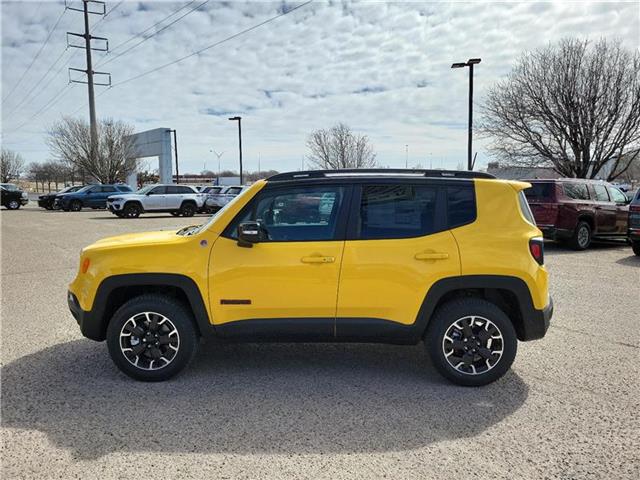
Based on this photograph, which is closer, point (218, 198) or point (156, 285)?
point (156, 285)

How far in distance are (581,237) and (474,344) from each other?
9658mm

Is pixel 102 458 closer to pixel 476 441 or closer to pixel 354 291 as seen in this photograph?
pixel 354 291

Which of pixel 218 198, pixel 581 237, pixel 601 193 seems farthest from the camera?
pixel 218 198

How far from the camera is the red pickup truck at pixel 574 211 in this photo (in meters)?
11.7

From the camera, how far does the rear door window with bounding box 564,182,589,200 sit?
11916 millimetres

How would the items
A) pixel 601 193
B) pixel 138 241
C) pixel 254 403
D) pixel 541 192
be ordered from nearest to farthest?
pixel 254 403 < pixel 138 241 < pixel 541 192 < pixel 601 193

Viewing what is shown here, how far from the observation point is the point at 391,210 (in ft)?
13.3

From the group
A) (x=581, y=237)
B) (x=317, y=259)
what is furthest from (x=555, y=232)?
(x=317, y=259)

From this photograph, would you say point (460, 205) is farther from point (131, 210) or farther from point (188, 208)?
point (188, 208)

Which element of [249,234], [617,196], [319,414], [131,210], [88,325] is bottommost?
[319,414]

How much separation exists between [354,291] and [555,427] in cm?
172

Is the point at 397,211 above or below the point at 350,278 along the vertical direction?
above

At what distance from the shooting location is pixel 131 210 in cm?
2403

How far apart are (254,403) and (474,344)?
186cm
